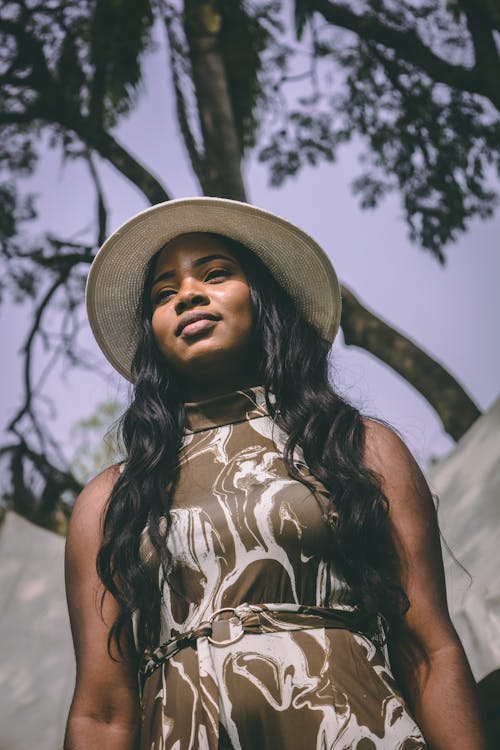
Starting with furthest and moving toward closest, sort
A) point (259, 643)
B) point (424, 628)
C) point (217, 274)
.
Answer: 1. point (217, 274)
2. point (424, 628)
3. point (259, 643)

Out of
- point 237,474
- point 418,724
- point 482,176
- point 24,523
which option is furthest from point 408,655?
point 482,176

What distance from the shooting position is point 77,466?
34.7 feet

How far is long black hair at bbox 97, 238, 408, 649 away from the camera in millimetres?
1845

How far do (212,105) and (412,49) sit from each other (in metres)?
1.28

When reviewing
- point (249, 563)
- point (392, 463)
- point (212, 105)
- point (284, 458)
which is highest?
point (212, 105)

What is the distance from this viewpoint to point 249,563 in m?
1.78

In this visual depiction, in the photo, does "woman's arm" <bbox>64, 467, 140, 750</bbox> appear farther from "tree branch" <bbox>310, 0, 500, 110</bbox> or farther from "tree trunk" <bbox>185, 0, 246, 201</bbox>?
"tree branch" <bbox>310, 0, 500, 110</bbox>

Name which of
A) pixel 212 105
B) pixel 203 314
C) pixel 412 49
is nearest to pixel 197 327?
pixel 203 314

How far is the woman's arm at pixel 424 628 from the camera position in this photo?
1724 mm

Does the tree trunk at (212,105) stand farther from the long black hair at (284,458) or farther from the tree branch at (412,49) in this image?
the long black hair at (284,458)

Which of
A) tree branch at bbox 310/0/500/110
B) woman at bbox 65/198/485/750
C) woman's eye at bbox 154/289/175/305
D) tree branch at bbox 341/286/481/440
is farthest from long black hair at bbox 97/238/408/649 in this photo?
tree branch at bbox 310/0/500/110

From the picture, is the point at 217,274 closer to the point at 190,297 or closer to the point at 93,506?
the point at 190,297

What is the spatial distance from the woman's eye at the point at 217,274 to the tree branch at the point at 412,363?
2752 millimetres

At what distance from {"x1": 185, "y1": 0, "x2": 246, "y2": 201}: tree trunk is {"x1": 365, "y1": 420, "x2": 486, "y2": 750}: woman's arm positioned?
363 cm
